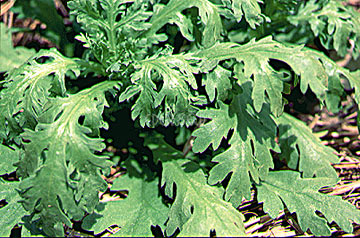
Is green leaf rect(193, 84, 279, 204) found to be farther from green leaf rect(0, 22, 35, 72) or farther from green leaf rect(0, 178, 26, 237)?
green leaf rect(0, 22, 35, 72)

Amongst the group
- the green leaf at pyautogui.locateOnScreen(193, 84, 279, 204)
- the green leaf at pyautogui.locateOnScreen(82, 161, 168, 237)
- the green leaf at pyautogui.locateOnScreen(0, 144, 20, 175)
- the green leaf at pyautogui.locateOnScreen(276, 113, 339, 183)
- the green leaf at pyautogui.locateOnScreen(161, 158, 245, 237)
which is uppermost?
the green leaf at pyautogui.locateOnScreen(0, 144, 20, 175)

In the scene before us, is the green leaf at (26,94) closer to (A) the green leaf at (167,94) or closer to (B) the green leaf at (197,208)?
(A) the green leaf at (167,94)

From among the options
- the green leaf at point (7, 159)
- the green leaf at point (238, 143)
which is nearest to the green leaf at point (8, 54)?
the green leaf at point (7, 159)

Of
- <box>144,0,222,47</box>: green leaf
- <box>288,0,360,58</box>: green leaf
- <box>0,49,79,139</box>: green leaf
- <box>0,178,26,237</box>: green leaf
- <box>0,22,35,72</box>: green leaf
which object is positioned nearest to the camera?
<box>0,178,26,237</box>: green leaf

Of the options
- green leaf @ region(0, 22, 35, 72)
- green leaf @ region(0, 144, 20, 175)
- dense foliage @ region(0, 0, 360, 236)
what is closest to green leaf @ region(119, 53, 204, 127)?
dense foliage @ region(0, 0, 360, 236)

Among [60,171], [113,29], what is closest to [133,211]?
[60,171]

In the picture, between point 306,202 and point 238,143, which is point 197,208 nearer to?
point 238,143

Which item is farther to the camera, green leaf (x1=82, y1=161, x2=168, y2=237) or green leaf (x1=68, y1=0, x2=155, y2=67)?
green leaf (x1=68, y1=0, x2=155, y2=67)

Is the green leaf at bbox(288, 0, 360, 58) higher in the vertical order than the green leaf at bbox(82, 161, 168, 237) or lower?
higher
